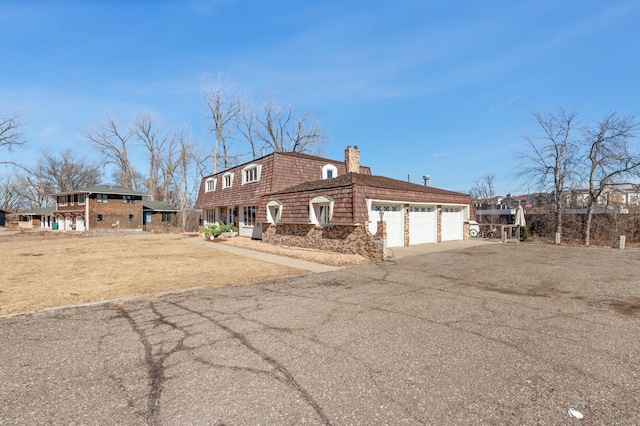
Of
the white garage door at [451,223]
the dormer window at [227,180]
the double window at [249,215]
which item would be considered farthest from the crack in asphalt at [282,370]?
the dormer window at [227,180]

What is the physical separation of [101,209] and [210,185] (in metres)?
21.8

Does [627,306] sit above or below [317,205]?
below

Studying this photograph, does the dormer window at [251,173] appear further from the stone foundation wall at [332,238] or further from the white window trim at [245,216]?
the stone foundation wall at [332,238]

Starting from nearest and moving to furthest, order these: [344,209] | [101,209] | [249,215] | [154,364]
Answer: [154,364]
[344,209]
[249,215]
[101,209]

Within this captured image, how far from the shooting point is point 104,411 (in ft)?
9.01

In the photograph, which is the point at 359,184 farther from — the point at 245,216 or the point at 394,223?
the point at 245,216

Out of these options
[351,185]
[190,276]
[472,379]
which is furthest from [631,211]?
[190,276]

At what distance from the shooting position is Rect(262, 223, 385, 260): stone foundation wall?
12.5m

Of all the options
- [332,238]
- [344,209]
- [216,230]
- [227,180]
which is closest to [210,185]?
[227,180]

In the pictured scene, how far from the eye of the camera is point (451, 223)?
19609mm

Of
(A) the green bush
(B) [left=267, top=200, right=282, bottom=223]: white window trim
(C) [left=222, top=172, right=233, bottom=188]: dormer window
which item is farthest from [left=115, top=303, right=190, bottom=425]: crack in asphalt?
(C) [left=222, top=172, right=233, bottom=188]: dormer window

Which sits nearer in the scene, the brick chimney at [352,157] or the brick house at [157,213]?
the brick chimney at [352,157]

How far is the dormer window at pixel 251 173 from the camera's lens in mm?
21830

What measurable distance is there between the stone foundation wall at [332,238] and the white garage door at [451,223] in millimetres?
8465
